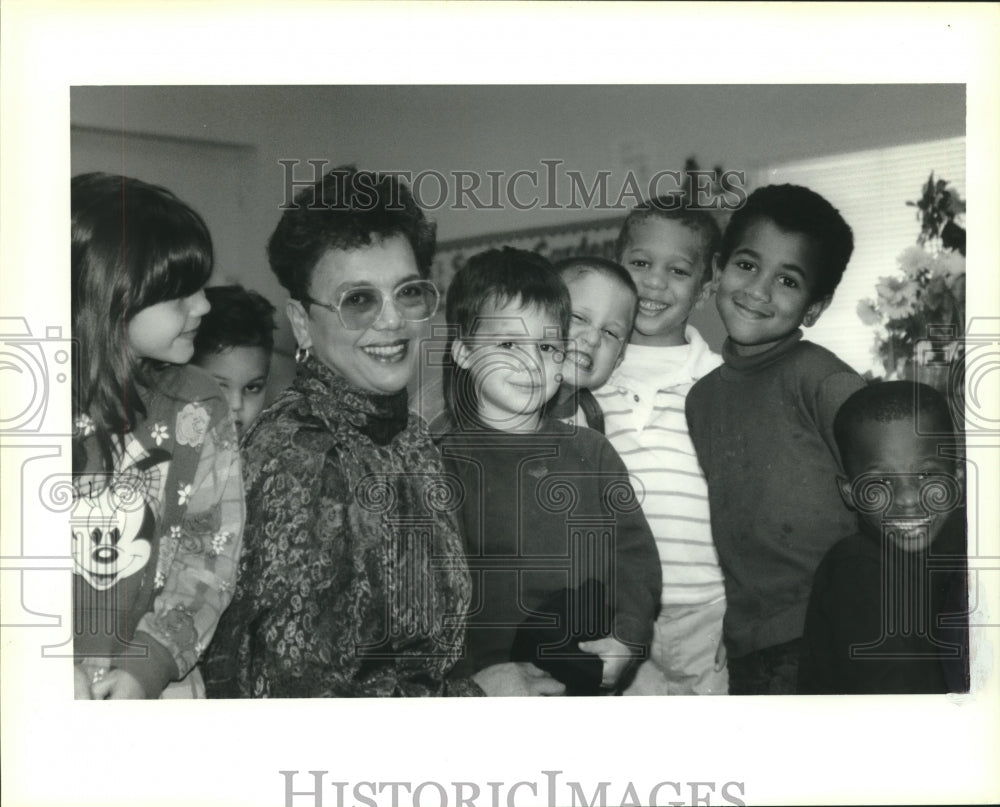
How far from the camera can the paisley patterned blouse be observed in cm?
343

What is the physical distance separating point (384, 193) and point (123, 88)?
77cm

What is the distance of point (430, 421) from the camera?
349 centimetres

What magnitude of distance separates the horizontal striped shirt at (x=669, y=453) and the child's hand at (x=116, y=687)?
148 cm

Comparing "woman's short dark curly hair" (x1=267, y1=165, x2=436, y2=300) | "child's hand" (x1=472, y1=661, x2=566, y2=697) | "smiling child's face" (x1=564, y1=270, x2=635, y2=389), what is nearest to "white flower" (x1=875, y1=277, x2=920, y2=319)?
"smiling child's face" (x1=564, y1=270, x2=635, y2=389)

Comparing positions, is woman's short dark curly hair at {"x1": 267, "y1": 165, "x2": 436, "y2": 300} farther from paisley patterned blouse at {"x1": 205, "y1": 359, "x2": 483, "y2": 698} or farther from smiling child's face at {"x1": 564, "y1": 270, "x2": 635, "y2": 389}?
smiling child's face at {"x1": 564, "y1": 270, "x2": 635, "y2": 389}

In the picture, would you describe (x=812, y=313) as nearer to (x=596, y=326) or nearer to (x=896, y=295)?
(x=896, y=295)

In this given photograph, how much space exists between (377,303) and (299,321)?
0.22 meters

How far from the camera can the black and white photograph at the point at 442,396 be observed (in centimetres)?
346

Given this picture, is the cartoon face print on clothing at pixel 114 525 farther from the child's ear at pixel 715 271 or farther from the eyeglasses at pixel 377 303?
the child's ear at pixel 715 271

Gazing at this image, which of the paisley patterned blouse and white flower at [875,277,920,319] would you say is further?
white flower at [875,277,920,319]

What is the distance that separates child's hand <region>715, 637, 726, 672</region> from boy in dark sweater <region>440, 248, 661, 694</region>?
0.30 meters

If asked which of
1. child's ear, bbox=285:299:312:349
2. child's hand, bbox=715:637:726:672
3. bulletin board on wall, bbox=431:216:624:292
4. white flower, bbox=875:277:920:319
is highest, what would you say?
bulletin board on wall, bbox=431:216:624:292

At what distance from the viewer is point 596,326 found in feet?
11.5

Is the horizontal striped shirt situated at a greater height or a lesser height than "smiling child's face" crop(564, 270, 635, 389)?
lesser
